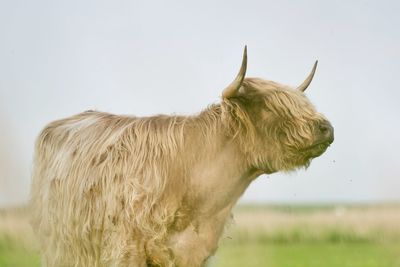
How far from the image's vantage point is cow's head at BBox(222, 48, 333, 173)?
910 centimetres

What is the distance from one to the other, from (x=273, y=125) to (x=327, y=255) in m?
15.0

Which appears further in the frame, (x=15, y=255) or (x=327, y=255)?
(x=327, y=255)

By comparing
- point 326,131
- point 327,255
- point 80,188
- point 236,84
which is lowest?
point 327,255

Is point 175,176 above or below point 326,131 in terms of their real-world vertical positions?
below

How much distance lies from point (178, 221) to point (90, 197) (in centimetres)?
100

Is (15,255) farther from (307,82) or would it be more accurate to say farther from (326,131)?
(326,131)

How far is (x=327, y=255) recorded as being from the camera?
23.6m

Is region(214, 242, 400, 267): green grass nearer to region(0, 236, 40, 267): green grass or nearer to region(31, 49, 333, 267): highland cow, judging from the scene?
region(0, 236, 40, 267): green grass

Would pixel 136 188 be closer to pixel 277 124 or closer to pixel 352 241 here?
pixel 277 124

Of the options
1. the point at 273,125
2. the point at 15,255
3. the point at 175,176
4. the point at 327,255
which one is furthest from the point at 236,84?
the point at 327,255

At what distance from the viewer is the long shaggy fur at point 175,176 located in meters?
8.99

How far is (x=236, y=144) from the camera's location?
9.30 meters

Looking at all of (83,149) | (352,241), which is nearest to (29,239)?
(83,149)

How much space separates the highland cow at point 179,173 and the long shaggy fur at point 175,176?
0.04 feet
